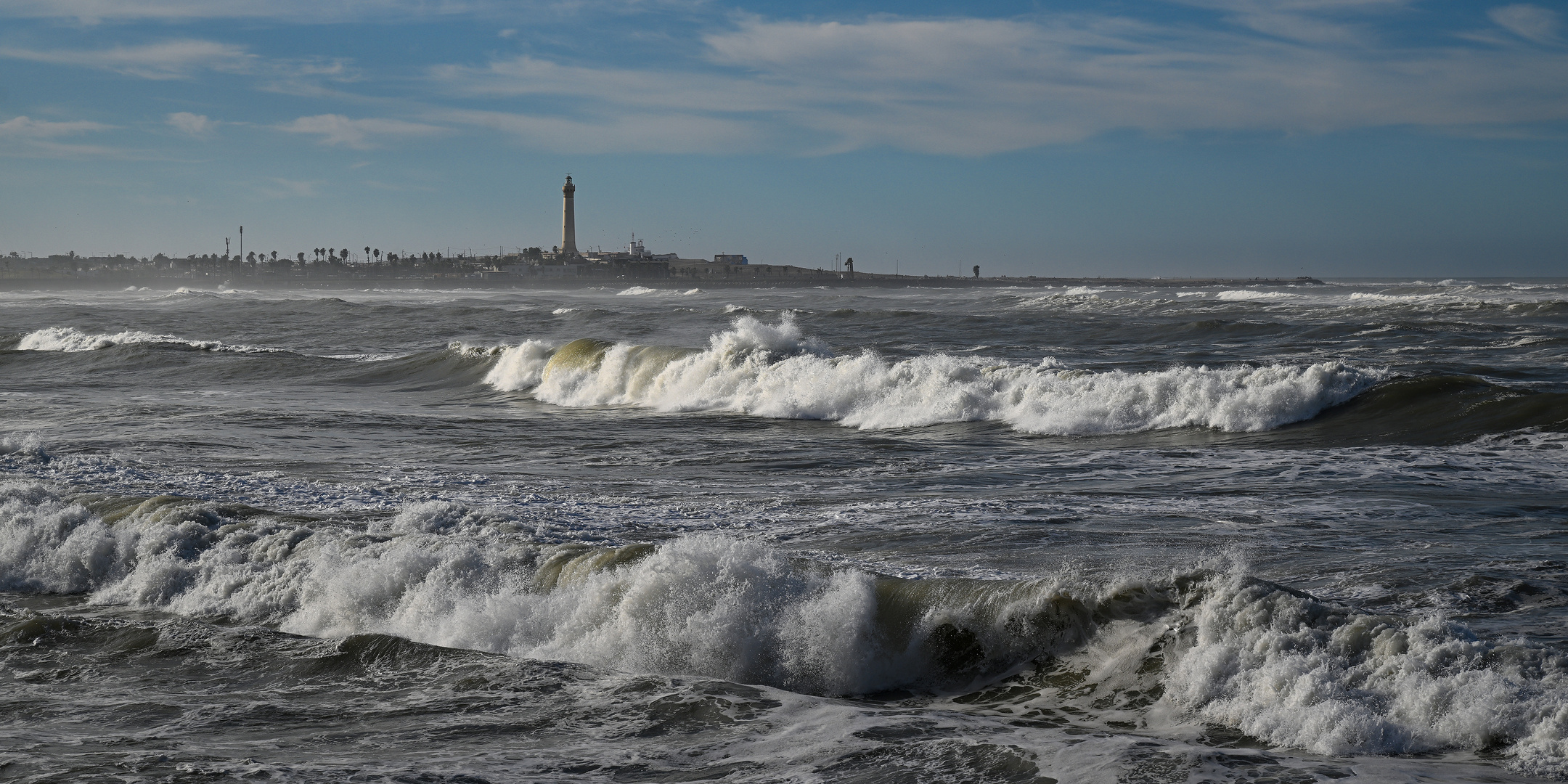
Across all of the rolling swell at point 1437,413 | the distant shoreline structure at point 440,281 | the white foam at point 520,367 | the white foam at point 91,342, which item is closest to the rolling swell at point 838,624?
the rolling swell at point 1437,413

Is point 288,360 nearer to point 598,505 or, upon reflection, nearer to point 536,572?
point 598,505

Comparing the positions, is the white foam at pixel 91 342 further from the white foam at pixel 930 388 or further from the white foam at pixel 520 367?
the white foam at pixel 930 388

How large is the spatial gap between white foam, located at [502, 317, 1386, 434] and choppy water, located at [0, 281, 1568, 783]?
0.33 ft

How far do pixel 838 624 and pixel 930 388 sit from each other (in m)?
12.5

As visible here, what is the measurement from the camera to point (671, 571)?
277 inches

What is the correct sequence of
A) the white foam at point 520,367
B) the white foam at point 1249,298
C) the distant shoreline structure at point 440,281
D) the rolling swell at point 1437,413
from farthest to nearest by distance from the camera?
the distant shoreline structure at point 440,281, the white foam at point 1249,298, the white foam at point 520,367, the rolling swell at point 1437,413

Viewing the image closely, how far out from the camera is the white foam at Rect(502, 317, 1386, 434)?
1631 cm

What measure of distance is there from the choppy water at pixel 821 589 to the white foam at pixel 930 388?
99 mm

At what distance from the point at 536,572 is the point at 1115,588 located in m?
3.66

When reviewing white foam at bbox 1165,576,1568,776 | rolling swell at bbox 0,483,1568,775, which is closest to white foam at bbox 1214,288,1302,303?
rolling swell at bbox 0,483,1568,775

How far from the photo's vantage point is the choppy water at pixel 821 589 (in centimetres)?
505

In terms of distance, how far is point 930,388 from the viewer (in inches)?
734

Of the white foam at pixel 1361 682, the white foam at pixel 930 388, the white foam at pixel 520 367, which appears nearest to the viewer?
the white foam at pixel 1361 682

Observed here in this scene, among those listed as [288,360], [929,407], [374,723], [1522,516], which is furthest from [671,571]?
[288,360]
